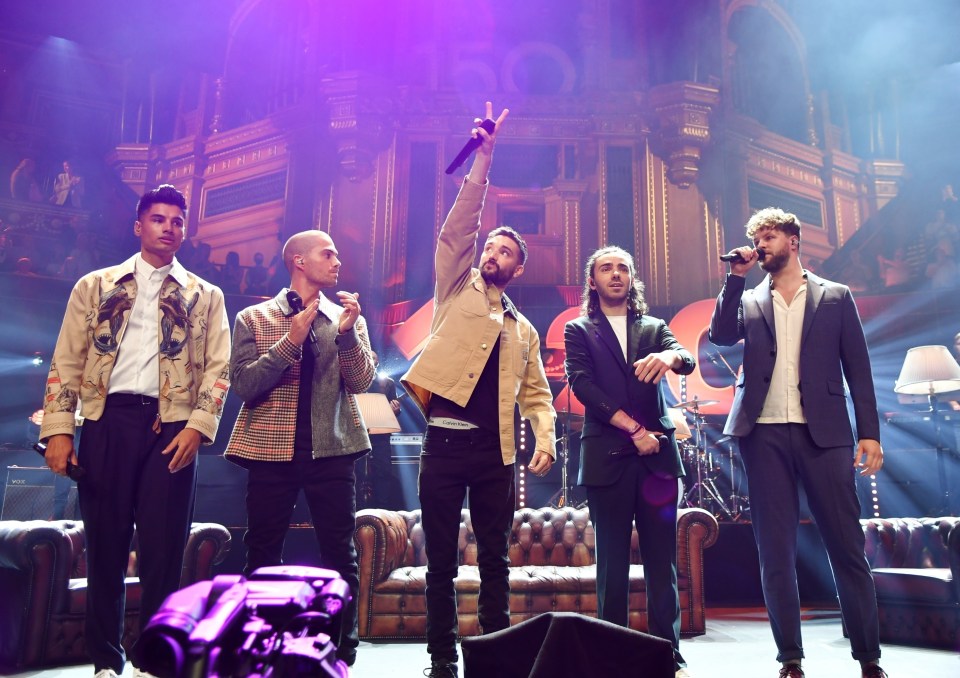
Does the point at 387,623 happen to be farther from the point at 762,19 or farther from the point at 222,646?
the point at 762,19

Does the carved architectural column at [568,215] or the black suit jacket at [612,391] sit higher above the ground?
the carved architectural column at [568,215]

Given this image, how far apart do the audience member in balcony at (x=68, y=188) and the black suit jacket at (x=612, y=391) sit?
8953 millimetres

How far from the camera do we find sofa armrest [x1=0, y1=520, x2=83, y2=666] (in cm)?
304

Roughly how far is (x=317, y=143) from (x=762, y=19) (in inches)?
272

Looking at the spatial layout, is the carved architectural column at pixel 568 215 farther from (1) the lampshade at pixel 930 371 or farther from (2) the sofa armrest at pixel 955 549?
(2) the sofa armrest at pixel 955 549

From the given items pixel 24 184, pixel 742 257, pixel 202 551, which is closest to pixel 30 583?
pixel 202 551

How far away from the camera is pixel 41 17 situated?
9.64 metres

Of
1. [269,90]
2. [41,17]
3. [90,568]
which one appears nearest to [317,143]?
[269,90]

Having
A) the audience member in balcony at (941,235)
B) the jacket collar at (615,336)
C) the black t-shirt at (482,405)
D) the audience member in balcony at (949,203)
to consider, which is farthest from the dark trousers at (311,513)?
the audience member in balcony at (949,203)

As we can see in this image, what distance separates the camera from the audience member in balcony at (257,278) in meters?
8.93

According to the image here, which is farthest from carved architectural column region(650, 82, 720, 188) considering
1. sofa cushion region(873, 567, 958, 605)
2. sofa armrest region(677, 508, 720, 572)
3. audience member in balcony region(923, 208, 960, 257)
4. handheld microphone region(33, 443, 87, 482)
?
handheld microphone region(33, 443, 87, 482)

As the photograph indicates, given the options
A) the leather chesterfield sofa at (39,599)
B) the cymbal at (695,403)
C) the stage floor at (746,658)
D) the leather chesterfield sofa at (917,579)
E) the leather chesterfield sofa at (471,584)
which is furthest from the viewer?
the cymbal at (695,403)

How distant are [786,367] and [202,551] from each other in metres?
3.13

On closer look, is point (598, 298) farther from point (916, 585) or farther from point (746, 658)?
point (916, 585)
